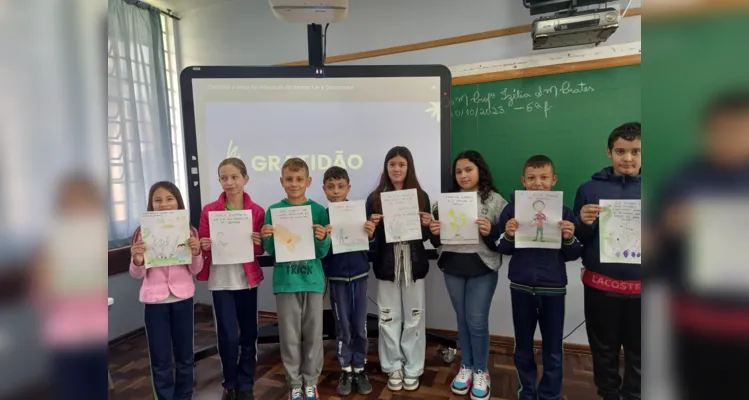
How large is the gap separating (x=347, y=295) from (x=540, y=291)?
1.02m

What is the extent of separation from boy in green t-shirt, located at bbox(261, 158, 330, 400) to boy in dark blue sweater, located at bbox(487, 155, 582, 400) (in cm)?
99

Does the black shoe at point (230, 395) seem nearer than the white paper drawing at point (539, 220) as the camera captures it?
No

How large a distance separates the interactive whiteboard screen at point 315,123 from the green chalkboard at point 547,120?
483mm

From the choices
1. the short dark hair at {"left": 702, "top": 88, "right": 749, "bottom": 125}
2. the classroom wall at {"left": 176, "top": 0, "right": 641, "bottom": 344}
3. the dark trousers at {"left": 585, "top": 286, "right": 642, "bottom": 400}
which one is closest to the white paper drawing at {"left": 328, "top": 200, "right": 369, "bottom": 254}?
the classroom wall at {"left": 176, "top": 0, "right": 641, "bottom": 344}

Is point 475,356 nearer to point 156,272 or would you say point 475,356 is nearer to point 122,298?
point 156,272

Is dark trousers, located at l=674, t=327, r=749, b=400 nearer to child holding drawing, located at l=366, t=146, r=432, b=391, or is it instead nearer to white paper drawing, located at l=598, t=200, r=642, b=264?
white paper drawing, located at l=598, t=200, r=642, b=264

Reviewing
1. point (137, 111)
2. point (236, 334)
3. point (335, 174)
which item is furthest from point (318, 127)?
point (137, 111)

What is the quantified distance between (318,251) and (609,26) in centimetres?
210

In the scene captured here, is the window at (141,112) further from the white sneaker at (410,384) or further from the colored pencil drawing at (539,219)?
the colored pencil drawing at (539,219)

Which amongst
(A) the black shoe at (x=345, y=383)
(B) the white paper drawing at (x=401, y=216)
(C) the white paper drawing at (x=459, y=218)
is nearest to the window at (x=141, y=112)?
(A) the black shoe at (x=345, y=383)

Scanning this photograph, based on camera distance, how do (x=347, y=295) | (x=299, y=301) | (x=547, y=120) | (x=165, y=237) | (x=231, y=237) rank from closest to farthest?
(x=165, y=237) < (x=231, y=237) < (x=299, y=301) < (x=347, y=295) < (x=547, y=120)

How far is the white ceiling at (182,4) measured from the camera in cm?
332

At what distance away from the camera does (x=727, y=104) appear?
0.20 meters

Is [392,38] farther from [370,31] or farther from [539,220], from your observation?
[539,220]
